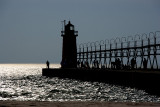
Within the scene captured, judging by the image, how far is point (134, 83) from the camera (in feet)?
105

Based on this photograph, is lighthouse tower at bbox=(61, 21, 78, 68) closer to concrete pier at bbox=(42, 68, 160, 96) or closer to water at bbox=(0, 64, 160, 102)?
concrete pier at bbox=(42, 68, 160, 96)

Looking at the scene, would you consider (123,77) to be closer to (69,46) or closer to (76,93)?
(76,93)

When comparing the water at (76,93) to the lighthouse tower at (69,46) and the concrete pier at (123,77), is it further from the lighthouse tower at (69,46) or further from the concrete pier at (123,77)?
the lighthouse tower at (69,46)

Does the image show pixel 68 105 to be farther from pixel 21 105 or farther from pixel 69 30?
pixel 69 30

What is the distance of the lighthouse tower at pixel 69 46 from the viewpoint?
197 ft

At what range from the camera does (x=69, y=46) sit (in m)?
60.4

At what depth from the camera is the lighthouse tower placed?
197 ft

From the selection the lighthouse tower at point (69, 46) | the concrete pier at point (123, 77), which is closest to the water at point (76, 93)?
the concrete pier at point (123, 77)

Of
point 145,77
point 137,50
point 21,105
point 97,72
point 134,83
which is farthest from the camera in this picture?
point 97,72

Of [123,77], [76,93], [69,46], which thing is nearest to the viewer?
[76,93]

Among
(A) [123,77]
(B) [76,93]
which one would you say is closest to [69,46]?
(A) [123,77]

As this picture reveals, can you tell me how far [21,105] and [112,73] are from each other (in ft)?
94.0

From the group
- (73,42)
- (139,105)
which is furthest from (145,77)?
(73,42)

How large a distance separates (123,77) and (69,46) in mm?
26630
